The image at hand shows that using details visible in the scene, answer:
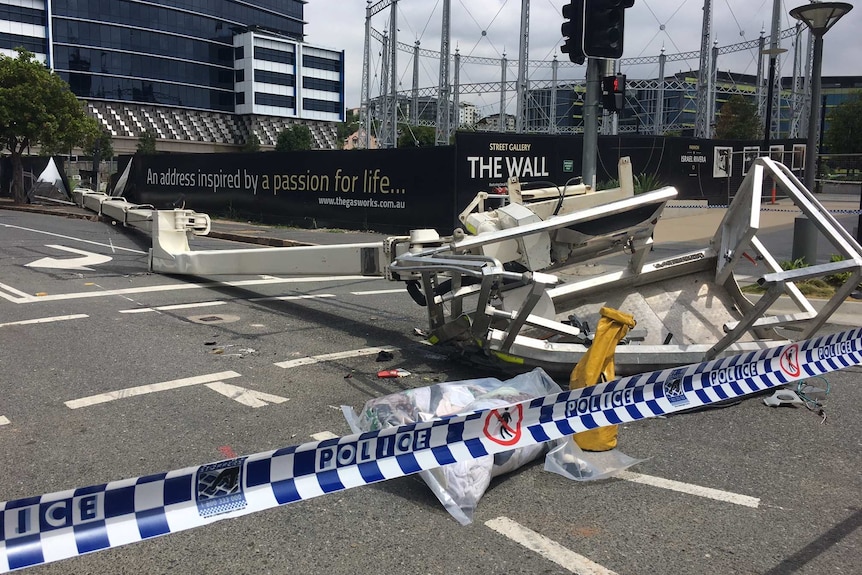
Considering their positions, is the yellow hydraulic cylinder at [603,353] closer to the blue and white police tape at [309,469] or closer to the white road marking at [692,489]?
the white road marking at [692,489]

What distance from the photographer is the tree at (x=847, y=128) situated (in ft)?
178

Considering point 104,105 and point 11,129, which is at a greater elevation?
point 104,105

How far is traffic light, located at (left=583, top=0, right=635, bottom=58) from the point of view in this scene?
984cm

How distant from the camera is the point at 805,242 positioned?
10.9m

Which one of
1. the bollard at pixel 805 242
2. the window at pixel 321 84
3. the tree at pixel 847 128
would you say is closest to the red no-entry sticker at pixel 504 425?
the bollard at pixel 805 242

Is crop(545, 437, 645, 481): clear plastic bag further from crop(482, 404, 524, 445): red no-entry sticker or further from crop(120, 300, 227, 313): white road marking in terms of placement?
crop(120, 300, 227, 313): white road marking

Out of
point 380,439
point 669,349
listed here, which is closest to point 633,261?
point 669,349

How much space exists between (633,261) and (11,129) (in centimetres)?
2998

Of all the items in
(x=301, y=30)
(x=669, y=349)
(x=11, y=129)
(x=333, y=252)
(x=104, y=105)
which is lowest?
(x=669, y=349)

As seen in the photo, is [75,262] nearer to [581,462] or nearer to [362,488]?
[362,488]

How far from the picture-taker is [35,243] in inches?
603

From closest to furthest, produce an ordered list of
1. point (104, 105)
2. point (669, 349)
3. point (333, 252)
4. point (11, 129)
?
point (669, 349) → point (333, 252) → point (11, 129) → point (104, 105)

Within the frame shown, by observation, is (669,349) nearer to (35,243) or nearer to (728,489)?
(728,489)

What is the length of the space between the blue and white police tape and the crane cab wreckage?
A: 139cm
